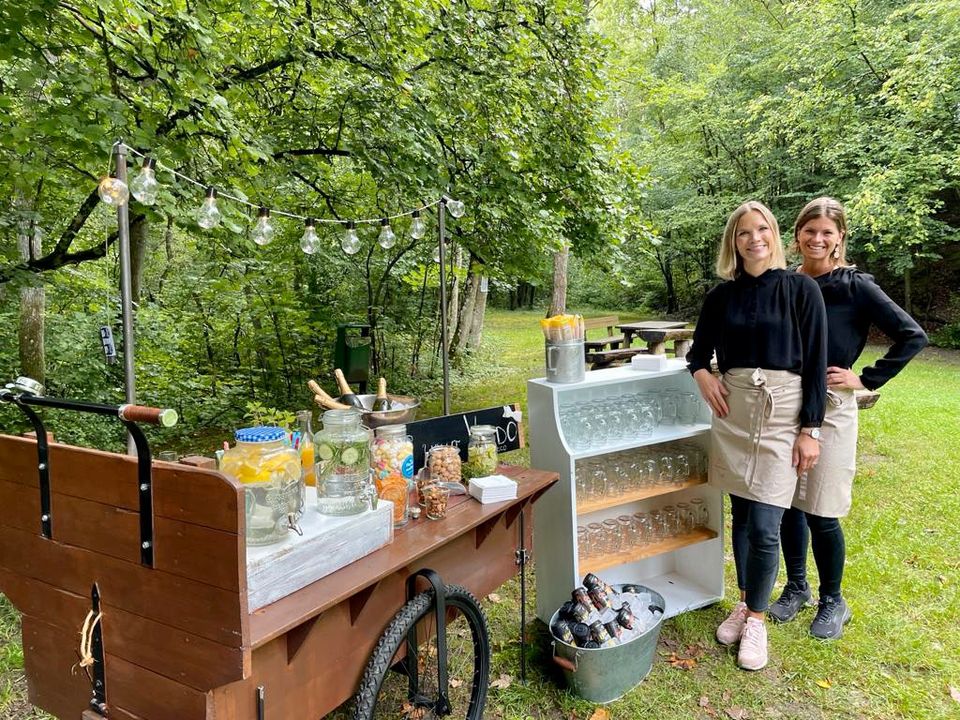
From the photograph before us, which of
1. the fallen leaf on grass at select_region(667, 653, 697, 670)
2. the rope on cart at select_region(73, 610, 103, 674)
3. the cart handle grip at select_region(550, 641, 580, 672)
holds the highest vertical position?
the rope on cart at select_region(73, 610, 103, 674)

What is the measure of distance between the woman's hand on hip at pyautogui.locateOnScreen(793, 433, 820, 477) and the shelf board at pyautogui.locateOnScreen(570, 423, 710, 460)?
476 millimetres

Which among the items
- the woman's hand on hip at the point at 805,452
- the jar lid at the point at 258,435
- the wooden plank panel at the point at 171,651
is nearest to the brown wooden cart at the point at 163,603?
the wooden plank panel at the point at 171,651

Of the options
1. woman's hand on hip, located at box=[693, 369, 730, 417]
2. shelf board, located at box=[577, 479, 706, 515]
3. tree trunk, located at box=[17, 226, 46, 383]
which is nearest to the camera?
woman's hand on hip, located at box=[693, 369, 730, 417]

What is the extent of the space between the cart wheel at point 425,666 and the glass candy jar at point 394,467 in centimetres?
25

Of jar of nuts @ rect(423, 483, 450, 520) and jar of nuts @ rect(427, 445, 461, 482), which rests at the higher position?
jar of nuts @ rect(427, 445, 461, 482)

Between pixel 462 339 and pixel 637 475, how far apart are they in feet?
22.6

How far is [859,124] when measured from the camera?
10203 mm

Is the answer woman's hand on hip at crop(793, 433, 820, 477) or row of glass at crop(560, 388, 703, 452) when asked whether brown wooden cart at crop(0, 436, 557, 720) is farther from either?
woman's hand on hip at crop(793, 433, 820, 477)

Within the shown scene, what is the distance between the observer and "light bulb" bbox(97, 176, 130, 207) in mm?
1514

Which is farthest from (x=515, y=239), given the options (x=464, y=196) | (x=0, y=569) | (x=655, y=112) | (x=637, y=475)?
(x=655, y=112)

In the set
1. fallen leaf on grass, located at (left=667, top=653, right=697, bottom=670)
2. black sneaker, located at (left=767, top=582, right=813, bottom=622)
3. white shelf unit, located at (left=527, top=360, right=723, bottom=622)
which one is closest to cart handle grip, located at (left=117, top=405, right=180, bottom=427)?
white shelf unit, located at (left=527, top=360, right=723, bottom=622)

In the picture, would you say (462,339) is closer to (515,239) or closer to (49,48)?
(515,239)

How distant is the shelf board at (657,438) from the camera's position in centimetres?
226

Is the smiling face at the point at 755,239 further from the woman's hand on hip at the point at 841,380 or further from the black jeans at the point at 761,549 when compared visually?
the black jeans at the point at 761,549
